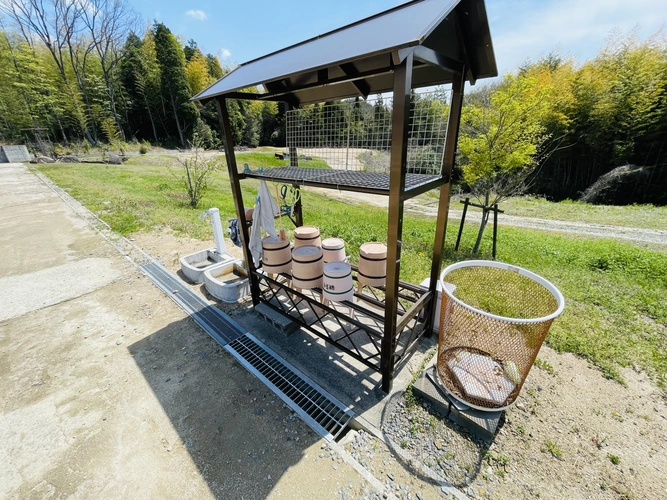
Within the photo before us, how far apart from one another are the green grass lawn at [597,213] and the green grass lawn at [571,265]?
5.47m

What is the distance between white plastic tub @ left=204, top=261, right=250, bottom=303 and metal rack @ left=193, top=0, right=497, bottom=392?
2.66 ft

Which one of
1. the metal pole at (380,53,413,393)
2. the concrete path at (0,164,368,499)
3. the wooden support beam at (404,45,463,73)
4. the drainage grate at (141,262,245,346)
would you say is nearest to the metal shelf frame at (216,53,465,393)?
the metal pole at (380,53,413,393)

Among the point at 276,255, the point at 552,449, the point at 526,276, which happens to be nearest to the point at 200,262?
the point at 276,255

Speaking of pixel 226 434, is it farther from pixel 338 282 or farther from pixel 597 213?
pixel 597 213

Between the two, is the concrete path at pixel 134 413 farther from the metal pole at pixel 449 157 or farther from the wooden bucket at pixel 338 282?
the metal pole at pixel 449 157

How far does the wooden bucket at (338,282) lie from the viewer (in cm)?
254

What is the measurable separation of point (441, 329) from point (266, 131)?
34242 millimetres

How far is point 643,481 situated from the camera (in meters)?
1.78

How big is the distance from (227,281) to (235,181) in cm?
178

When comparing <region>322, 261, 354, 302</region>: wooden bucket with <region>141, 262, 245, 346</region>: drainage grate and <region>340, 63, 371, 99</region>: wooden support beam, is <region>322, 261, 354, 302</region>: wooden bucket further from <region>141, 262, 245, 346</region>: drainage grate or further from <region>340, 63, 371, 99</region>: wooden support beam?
<region>340, 63, 371, 99</region>: wooden support beam

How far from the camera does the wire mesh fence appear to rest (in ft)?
7.63

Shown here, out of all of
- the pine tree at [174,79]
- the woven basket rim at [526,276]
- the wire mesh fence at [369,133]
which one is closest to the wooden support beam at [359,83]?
the wire mesh fence at [369,133]

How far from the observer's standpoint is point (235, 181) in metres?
3.16

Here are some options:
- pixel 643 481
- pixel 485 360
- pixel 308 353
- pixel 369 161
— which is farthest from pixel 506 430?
pixel 369 161
